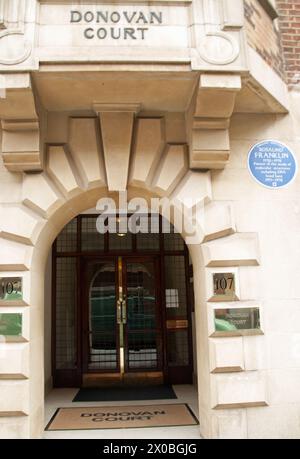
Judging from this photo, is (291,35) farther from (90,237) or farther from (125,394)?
(125,394)

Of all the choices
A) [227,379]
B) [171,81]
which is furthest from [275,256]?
[171,81]

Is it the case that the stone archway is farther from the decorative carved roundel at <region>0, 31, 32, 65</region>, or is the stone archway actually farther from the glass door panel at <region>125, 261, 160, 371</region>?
the glass door panel at <region>125, 261, 160, 371</region>

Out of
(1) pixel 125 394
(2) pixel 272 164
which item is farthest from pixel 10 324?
(2) pixel 272 164

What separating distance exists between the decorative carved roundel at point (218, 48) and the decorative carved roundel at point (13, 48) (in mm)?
1785

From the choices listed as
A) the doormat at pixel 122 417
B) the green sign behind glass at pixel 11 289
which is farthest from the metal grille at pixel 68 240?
the green sign behind glass at pixel 11 289

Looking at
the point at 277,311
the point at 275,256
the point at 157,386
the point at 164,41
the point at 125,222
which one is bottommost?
the point at 157,386

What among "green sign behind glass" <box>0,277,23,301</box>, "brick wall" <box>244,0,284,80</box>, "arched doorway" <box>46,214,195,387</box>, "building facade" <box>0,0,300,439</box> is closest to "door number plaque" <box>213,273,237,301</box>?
"building facade" <box>0,0,300,439</box>

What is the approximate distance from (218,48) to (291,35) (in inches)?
70.3

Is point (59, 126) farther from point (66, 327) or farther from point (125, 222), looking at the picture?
point (66, 327)

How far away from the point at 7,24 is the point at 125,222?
4.54m

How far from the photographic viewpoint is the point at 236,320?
15.8ft

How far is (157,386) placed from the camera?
7.93 m

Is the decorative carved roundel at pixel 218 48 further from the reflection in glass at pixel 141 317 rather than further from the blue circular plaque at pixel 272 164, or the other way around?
the reflection in glass at pixel 141 317

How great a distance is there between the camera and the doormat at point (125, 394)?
7000 millimetres
